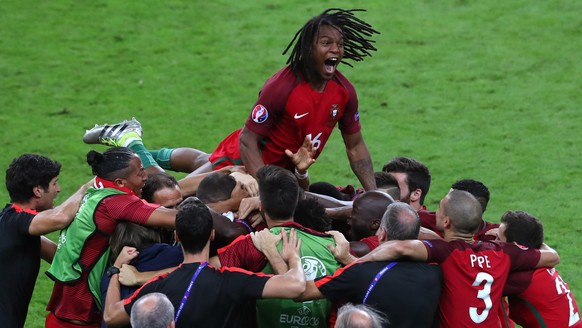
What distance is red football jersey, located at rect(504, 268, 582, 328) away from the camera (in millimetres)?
7043

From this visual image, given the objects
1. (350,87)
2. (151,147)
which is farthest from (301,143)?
(151,147)

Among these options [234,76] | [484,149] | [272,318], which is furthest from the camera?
[234,76]

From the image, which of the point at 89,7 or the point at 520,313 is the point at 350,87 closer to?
the point at 520,313

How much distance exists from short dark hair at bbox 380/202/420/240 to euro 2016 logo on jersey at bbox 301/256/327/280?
0.46m

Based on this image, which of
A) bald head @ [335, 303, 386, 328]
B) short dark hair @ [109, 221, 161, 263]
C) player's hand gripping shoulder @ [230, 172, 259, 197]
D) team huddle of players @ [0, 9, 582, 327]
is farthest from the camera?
player's hand gripping shoulder @ [230, 172, 259, 197]

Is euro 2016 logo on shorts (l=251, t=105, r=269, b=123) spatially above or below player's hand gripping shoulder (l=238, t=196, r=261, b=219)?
above

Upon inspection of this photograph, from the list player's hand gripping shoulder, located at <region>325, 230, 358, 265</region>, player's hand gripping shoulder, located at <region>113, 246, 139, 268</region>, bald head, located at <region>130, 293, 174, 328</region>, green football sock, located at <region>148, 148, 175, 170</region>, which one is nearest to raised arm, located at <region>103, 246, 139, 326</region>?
player's hand gripping shoulder, located at <region>113, 246, 139, 268</region>

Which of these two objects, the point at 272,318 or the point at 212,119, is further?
the point at 212,119

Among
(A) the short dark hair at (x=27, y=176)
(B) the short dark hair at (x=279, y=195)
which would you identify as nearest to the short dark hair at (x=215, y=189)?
(B) the short dark hair at (x=279, y=195)

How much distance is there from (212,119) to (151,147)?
40.6 inches

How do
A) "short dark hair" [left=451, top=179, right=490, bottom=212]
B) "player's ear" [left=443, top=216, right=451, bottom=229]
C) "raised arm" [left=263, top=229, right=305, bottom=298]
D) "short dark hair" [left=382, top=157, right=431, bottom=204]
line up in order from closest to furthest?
1. "raised arm" [left=263, top=229, right=305, bottom=298]
2. "player's ear" [left=443, top=216, right=451, bottom=229]
3. "short dark hair" [left=451, top=179, right=490, bottom=212]
4. "short dark hair" [left=382, top=157, right=431, bottom=204]

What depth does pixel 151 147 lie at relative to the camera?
13211mm

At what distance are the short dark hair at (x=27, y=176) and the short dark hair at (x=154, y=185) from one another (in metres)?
0.62

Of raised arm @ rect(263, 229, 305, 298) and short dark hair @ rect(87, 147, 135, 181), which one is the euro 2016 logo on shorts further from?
raised arm @ rect(263, 229, 305, 298)
